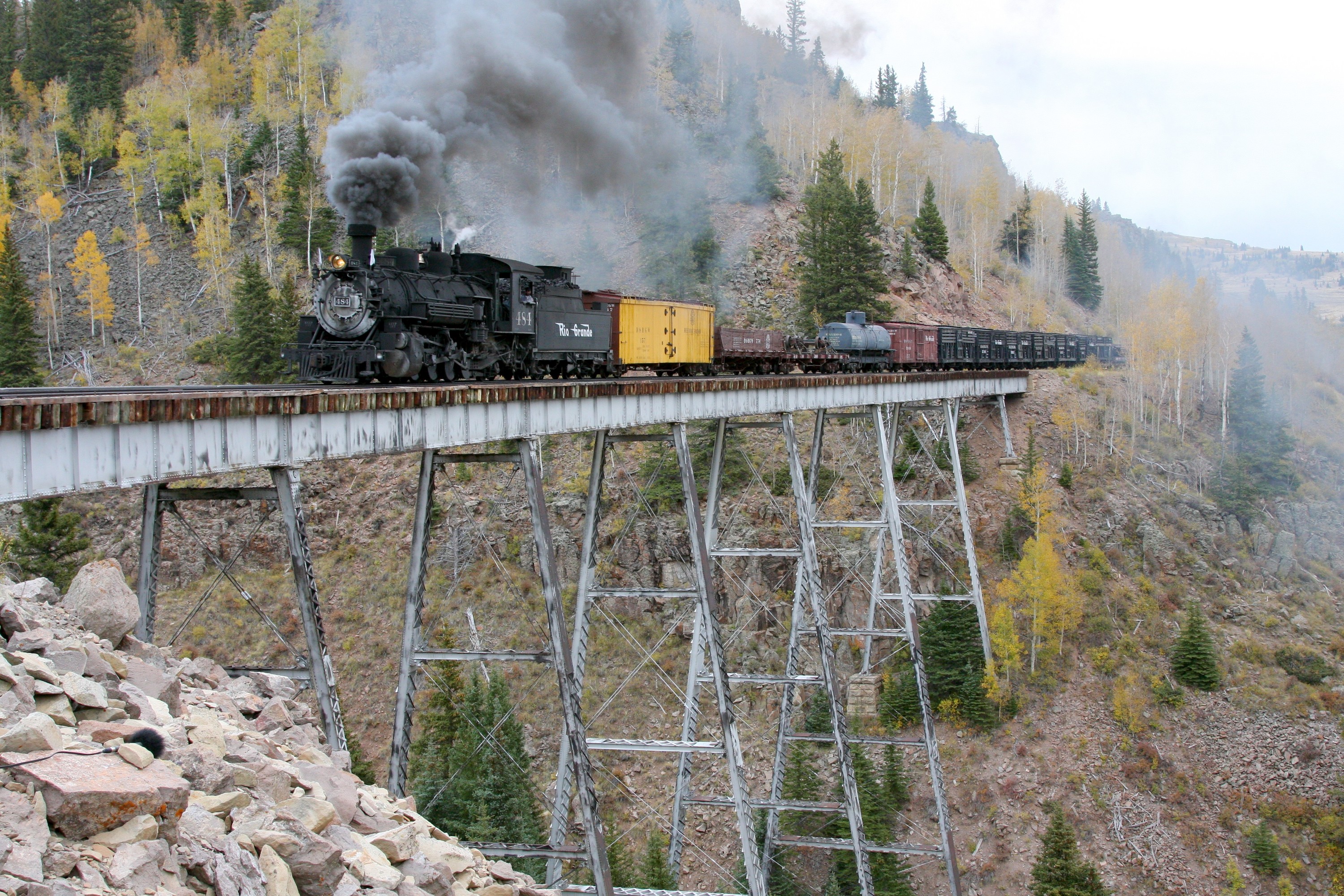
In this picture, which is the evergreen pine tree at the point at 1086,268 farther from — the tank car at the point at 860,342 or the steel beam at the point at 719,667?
the steel beam at the point at 719,667

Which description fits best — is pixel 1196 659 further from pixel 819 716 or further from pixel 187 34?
pixel 187 34

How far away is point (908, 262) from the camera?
2076 inches

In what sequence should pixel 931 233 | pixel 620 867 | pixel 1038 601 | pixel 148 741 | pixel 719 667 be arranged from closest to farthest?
pixel 148 741
pixel 719 667
pixel 620 867
pixel 1038 601
pixel 931 233

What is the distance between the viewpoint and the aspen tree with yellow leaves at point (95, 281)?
157 ft

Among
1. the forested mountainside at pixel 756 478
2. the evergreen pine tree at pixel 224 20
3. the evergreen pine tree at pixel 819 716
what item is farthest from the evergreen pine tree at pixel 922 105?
the evergreen pine tree at pixel 819 716

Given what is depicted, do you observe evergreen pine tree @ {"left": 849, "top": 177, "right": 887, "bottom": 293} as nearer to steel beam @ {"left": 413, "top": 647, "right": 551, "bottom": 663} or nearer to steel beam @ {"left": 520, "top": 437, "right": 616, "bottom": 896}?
steel beam @ {"left": 520, "top": 437, "right": 616, "bottom": 896}

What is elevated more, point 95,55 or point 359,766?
point 95,55

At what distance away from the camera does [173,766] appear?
21.5 feet

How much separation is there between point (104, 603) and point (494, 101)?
1474 centimetres

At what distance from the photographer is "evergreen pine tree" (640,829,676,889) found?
70.7 feet

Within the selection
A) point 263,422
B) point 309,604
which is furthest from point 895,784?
point 263,422

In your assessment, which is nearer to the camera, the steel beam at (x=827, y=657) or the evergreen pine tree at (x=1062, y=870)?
the steel beam at (x=827, y=657)

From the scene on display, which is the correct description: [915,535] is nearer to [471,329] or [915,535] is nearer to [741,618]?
[741,618]

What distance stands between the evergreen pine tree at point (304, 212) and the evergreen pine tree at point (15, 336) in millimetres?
12376
